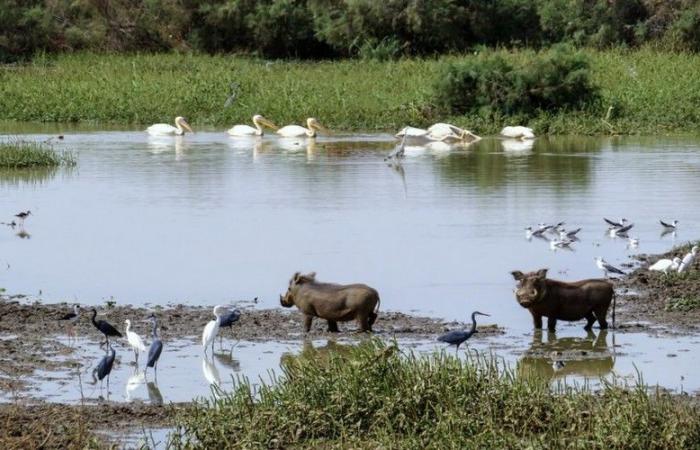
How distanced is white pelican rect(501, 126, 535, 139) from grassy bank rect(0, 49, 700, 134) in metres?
0.93

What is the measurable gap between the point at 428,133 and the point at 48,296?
57.8ft

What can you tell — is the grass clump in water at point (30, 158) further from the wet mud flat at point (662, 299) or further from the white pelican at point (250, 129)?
the wet mud flat at point (662, 299)

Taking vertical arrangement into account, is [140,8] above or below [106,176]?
above

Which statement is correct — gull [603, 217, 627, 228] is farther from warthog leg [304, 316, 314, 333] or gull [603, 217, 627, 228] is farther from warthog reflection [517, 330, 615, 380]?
warthog leg [304, 316, 314, 333]

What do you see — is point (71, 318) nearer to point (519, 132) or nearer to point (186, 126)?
point (519, 132)

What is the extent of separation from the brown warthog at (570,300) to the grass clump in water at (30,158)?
15228mm

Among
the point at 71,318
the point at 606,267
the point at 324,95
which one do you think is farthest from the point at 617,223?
the point at 324,95

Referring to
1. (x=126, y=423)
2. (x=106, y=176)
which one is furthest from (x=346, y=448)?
(x=106, y=176)

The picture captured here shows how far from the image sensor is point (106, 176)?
78.0 feet

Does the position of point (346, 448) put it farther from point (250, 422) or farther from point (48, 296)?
point (48, 296)

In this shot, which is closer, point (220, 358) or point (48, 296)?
point (220, 358)

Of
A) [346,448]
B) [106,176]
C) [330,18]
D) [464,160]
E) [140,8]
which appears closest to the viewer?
[346,448]

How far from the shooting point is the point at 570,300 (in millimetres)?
11742

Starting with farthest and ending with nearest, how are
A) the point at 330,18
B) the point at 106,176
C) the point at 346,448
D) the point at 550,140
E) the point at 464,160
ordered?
the point at 330,18
the point at 550,140
the point at 464,160
the point at 106,176
the point at 346,448
